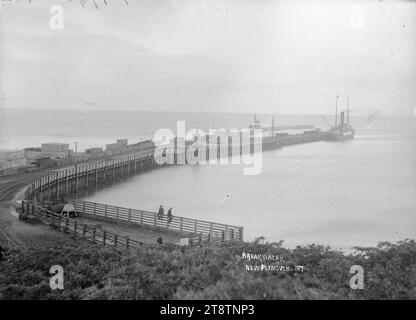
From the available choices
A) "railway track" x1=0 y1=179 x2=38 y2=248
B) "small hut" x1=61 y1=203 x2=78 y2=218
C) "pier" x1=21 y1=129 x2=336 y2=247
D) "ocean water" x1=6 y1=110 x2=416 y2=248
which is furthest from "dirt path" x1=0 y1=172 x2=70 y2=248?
"ocean water" x1=6 y1=110 x2=416 y2=248

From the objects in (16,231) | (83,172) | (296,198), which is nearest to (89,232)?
(16,231)

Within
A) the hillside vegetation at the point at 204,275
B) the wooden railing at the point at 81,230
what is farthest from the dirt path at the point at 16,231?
the hillside vegetation at the point at 204,275

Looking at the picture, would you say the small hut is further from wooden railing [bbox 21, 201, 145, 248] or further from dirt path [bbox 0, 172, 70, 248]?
dirt path [bbox 0, 172, 70, 248]

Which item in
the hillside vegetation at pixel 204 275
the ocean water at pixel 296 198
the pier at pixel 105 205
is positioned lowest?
the ocean water at pixel 296 198

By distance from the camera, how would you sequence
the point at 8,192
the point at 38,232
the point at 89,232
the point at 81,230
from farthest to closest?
1. the point at 8,192
2. the point at 81,230
3. the point at 38,232
4. the point at 89,232

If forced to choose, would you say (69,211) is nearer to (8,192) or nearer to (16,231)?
(16,231)

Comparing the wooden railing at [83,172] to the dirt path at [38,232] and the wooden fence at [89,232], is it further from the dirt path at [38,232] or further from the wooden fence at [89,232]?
the wooden fence at [89,232]
